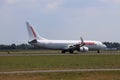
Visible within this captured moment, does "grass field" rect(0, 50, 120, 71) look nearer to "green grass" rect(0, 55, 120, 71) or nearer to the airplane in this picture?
"green grass" rect(0, 55, 120, 71)

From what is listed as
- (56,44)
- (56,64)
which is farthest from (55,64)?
(56,44)

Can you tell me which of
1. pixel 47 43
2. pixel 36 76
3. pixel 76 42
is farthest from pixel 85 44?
pixel 36 76

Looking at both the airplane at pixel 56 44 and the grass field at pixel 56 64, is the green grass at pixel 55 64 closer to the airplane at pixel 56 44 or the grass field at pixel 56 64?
the grass field at pixel 56 64

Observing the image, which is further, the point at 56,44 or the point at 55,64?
the point at 56,44

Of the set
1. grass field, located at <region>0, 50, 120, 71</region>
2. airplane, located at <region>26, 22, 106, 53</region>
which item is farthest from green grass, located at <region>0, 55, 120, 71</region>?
airplane, located at <region>26, 22, 106, 53</region>

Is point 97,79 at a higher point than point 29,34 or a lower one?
lower

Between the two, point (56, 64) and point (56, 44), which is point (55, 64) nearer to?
point (56, 64)

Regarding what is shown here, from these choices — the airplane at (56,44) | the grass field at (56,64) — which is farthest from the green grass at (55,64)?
the airplane at (56,44)

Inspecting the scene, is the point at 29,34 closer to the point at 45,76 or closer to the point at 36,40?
the point at 36,40

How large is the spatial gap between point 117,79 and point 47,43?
7812 cm

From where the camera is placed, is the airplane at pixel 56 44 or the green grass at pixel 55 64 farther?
the airplane at pixel 56 44

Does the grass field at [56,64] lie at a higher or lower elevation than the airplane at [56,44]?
lower

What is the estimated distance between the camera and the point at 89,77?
28188 mm

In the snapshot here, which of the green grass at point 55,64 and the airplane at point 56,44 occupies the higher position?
the airplane at point 56,44
